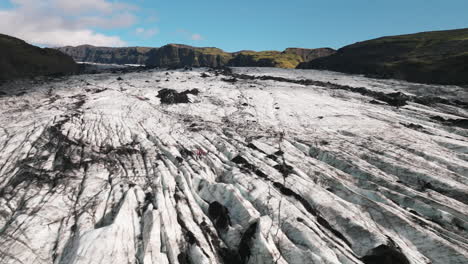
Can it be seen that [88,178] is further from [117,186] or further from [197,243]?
[197,243]

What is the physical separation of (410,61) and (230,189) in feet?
248

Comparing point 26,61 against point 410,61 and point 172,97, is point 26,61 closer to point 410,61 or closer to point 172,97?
point 172,97

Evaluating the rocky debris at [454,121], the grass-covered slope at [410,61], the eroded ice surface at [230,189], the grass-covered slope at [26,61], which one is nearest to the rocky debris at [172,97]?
the eroded ice surface at [230,189]

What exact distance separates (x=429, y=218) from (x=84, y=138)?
79.2 ft

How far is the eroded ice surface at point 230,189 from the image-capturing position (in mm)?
10031

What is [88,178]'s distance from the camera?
47.7ft

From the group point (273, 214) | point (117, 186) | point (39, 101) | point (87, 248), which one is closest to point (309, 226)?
point (273, 214)

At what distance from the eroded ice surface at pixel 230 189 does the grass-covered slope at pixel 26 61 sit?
40592mm

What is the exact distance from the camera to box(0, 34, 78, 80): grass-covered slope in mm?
54469

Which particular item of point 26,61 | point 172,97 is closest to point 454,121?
point 172,97

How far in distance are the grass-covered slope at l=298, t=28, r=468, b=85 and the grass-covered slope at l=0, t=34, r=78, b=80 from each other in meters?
89.7

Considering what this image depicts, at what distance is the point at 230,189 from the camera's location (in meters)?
13.6

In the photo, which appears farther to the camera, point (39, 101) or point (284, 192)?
point (39, 101)

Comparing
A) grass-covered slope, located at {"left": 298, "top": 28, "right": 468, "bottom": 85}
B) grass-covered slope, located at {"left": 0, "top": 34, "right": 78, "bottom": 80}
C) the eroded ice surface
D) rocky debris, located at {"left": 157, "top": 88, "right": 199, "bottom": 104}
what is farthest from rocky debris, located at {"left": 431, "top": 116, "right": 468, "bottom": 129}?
grass-covered slope, located at {"left": 0, "top": 34, "right": 78, "bottom": 80}
